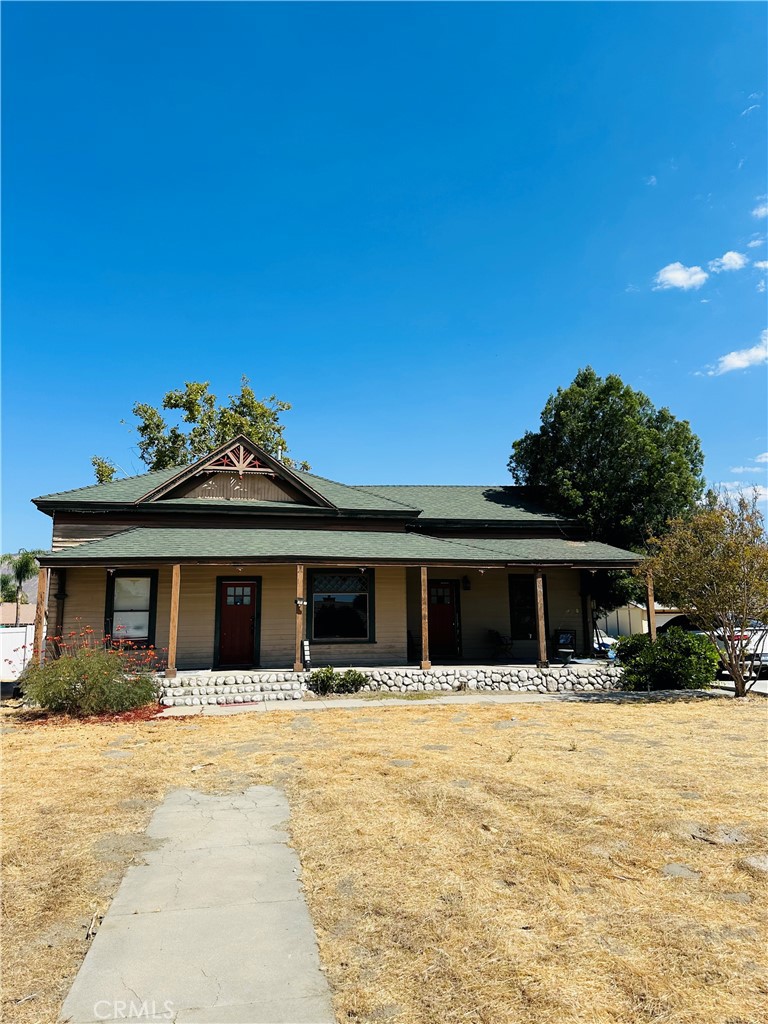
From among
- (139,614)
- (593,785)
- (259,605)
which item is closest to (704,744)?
(593,785)

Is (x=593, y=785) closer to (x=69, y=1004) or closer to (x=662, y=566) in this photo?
(x=69, y=1004)

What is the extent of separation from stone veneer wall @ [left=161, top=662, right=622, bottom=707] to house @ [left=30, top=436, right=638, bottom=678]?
0.51 metres

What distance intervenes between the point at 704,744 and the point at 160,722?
939 cm

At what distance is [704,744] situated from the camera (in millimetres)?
8938

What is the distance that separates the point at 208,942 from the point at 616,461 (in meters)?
21.2

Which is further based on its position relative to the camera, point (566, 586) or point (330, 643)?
point (566, 586)

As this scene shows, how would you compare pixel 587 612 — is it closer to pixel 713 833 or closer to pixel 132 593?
pixel 132 593

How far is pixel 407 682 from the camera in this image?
→ 1491 cm

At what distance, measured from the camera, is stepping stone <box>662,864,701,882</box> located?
4.43 metres

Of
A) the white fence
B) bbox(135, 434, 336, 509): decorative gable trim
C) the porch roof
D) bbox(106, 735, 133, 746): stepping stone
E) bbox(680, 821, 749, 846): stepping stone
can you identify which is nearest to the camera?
bbox(680, 821, 749, 846): stepping stone

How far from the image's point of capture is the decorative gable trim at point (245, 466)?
18281 millimetres

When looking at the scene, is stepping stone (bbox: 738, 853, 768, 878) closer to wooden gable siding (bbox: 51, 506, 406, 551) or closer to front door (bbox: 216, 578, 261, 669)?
front door (bbox: 216, 578, 261, 669)

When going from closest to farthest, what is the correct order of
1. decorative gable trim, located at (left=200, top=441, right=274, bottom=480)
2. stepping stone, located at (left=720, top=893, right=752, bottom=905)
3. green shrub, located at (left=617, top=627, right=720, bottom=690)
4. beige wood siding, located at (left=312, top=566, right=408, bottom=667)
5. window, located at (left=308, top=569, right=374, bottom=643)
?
stepping stone, located at (left=720, top=893, right=752, bottom=905), green shrub, located at (left=617, top=627, right=720, bottom=690), beige wood siding, located at (left=312, top=566, right=408, bottom=667), window, located at (left=308, top=569, right=374, bottom=643), decorative gable trim, located at (left=200, top=441, right=274, bottom=480)

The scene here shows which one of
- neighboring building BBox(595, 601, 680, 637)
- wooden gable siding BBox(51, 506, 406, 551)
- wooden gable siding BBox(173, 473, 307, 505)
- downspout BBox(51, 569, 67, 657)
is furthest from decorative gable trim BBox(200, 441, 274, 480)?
neighboring building BBox(595, 601, 680, 637)
